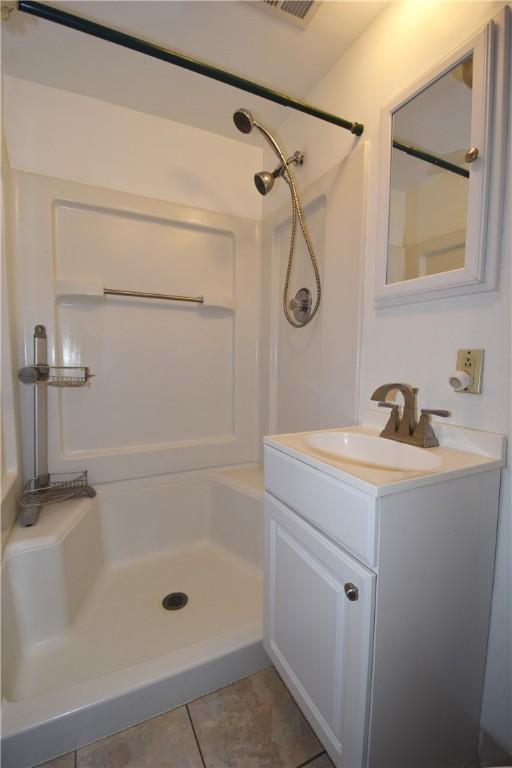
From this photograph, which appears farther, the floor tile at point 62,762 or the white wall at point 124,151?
the white wall at point 124,151

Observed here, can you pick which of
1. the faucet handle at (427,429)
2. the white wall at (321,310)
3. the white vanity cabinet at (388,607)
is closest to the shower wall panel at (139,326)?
the white wall at (321,310)

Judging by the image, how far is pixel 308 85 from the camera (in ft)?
4.76

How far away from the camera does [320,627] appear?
2.53 feet

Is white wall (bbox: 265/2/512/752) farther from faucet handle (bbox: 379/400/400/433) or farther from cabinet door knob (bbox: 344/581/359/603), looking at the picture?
cabinet door knob (bbox: 344/581/359/603)

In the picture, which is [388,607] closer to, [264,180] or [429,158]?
[429,158]

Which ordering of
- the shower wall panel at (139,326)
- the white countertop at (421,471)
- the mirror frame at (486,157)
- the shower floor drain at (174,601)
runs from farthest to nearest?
the shower wall panel at (139,326)
the shower floor drain at (174,601)
the mirror frame at (486,157)
the white countertop at (421,471)

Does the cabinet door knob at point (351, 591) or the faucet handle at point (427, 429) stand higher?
the faucet handle at point (427, 429)

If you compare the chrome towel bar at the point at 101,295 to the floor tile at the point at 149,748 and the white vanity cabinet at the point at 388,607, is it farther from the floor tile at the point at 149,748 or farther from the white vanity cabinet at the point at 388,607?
the floor tile at the point at 149,748

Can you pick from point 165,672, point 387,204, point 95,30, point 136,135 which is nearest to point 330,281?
point 387,204

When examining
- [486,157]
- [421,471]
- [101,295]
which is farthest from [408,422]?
[101,295]

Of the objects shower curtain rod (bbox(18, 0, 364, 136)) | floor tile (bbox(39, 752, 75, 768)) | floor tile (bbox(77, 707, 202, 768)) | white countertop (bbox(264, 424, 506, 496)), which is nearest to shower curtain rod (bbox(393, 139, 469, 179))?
shower curtain rod (bbox(18, 0, 364, 136))

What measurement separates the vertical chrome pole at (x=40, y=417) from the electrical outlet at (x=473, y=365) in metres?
1.64

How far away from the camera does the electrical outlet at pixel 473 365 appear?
2.71 feet

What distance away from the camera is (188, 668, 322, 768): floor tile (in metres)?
0.87
